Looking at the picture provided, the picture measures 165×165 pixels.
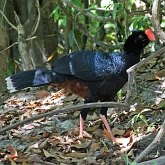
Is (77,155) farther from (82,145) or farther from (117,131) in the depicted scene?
(117,131)

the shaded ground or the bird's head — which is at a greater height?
the bird's head

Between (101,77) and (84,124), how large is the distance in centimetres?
56

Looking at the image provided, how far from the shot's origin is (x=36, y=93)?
5945 millimetres

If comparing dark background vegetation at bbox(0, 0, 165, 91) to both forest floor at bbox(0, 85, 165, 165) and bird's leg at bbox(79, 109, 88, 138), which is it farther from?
bird's leg at bbox(79, 109, 88, 138)

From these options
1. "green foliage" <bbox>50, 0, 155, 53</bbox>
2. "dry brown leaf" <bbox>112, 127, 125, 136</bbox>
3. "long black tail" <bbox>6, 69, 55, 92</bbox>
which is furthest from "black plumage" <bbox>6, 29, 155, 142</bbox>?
"green foliage" <bbox>50, 0, 155, 53</bbox>

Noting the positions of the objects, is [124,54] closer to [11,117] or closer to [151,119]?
[151,119]

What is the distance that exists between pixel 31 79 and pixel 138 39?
3.36 ft

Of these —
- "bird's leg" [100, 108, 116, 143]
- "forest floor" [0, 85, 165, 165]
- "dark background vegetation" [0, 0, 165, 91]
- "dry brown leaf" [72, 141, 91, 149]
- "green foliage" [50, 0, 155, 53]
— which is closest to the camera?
"forest floor" [0, 85, 165, 165]

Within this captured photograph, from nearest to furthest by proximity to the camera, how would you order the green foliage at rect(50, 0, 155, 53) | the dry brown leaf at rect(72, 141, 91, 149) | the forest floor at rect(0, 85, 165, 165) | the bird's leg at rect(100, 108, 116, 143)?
the forest floor at rect(0, 85, 165, 165) → the dry brown leaf at rect(72, 141, 91, 149) → the bird's leg at rect(100, 108, 116, 143) → the green foliage at rect(50, 0, 155, 53)

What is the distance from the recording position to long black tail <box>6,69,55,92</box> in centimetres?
457

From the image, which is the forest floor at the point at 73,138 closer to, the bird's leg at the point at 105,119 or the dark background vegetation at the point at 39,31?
the bird's leg at the point at 105,119

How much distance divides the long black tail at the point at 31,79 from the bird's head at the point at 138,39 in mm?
740

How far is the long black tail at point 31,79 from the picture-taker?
457cm

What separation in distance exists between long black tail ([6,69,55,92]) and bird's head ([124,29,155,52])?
2.43ft
